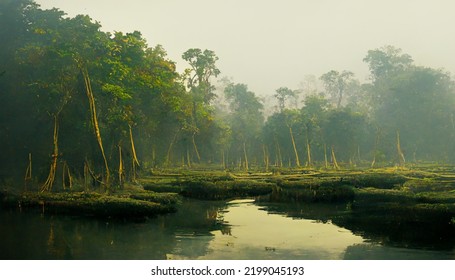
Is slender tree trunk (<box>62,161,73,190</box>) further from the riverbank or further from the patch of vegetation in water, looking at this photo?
the patch of vegetation in water

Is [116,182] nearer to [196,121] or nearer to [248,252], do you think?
[196,121]

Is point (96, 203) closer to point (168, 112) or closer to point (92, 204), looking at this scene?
point (92, 204)

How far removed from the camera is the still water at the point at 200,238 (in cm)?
1227

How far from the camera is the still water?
1227 centimetres

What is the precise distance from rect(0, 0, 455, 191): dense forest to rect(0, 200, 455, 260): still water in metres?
4.51

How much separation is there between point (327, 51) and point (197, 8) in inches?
306

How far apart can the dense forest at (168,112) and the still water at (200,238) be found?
4.51 meters

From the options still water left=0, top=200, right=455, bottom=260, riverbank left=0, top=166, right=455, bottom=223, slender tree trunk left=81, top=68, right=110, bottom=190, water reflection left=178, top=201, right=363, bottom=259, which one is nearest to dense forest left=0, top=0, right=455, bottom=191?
slender tree trunk left=81, top=68, right=110, bottom=190

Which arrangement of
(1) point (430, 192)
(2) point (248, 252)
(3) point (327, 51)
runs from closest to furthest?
(2) point (248, 252) → (1) point (430, 192) → (3) point (327, 51)

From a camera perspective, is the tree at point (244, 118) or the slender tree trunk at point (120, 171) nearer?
the slender tree trunk at point (120, 171)

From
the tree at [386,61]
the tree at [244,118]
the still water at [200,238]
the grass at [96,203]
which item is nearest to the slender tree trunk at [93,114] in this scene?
the grass at [96,203]

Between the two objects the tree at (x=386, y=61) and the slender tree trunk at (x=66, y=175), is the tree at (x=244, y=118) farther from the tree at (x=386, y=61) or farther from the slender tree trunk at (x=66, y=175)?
the slender tree trunk at (x=66, y=175)
